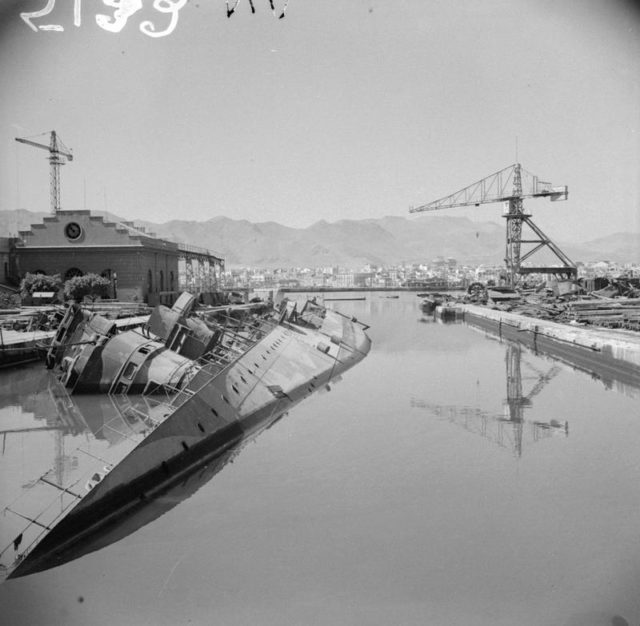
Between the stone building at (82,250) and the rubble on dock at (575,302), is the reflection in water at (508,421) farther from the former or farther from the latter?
the stone building at (82,250)

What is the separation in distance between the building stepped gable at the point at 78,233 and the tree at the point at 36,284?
135 inches

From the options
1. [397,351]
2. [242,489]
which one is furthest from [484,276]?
[242,489]

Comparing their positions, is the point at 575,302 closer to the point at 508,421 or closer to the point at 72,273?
the point at 508,421

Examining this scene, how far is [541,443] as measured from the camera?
52.1 feet

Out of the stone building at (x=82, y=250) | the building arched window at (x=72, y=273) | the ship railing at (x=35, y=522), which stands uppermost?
the stone building at (x=82, y=250)

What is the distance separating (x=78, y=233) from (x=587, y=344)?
34.7 meters

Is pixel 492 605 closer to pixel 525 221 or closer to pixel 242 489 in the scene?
pixel 242 489

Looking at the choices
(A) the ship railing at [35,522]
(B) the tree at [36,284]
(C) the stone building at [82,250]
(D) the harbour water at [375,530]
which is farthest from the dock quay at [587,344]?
(B) the tree at [36,284]

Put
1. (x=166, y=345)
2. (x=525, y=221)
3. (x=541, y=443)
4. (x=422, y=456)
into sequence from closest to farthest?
(x=422, y=456) < (x=541, y=443) < (x=166, y=345) < (x=525, y=221)

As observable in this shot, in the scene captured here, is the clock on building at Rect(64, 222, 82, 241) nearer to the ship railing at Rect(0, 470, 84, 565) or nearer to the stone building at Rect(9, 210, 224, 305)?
the stone building at Rect(9, 210, 224, 305)

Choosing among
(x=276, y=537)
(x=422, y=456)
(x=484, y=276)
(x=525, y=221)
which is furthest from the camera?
(x=484, y=276)

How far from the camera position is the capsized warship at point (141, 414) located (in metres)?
9.46

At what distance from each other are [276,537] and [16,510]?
4.48 meters

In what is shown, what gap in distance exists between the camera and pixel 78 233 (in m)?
43.5
